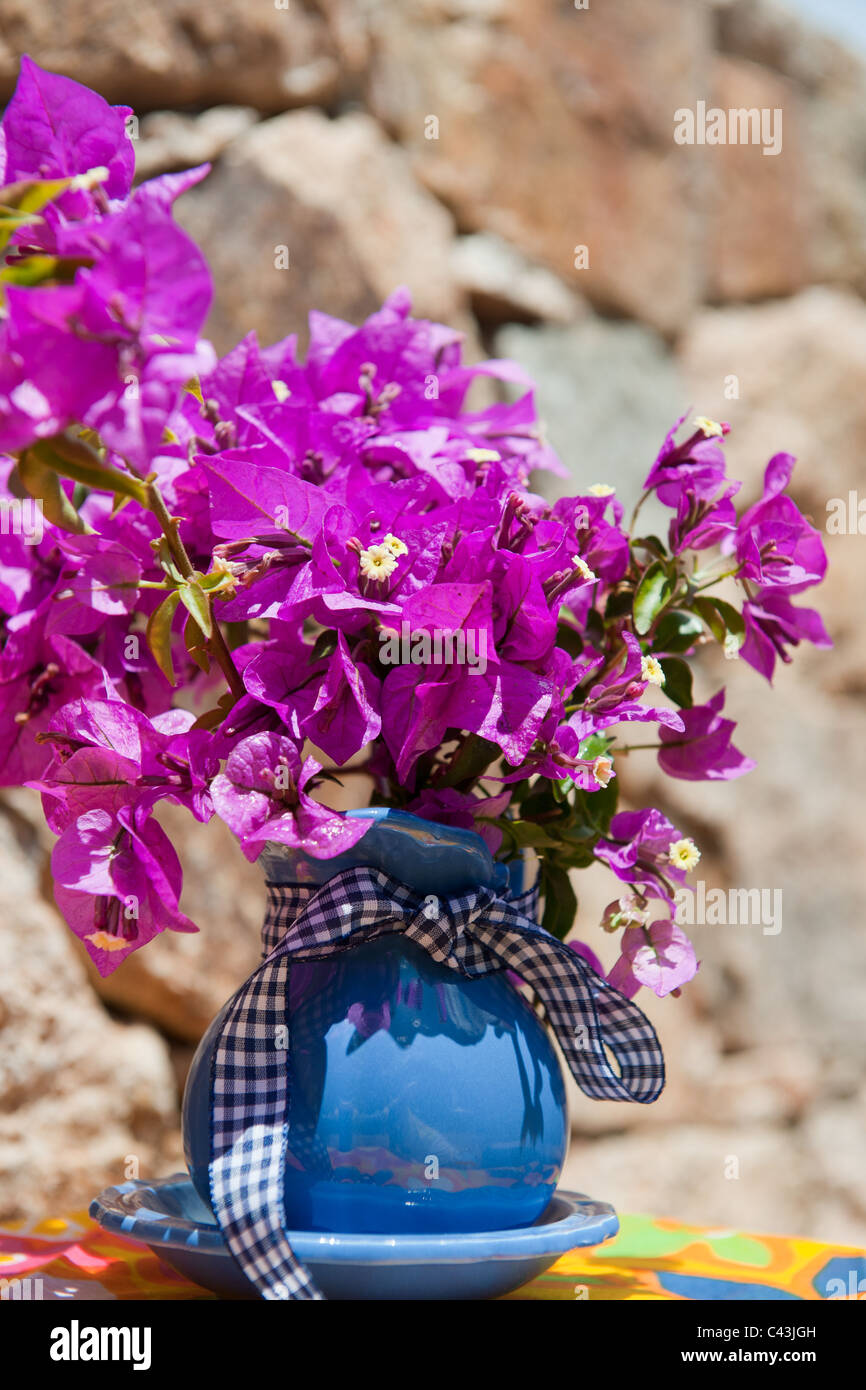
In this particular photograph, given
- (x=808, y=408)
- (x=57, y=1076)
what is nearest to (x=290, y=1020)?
(x=57, y=1076)

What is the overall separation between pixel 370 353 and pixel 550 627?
19cm

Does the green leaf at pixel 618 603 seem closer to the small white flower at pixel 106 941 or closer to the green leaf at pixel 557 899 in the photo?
the green leaf at pixel 557 899

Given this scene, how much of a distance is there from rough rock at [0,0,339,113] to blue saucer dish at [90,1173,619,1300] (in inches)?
38.3

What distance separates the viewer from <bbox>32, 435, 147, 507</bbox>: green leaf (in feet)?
1.17

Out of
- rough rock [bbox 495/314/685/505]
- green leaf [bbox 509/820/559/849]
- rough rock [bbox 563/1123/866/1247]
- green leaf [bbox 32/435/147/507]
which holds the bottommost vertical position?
rough rock [bbox 563/1123/866/1247]

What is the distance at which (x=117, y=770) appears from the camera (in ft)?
1.47

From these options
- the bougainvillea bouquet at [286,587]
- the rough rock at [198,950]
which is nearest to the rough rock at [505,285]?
the rough rock at [198,950]

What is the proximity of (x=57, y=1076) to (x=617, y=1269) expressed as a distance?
50 centimetres

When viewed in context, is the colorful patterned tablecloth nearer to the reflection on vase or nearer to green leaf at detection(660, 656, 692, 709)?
the reflection on vase

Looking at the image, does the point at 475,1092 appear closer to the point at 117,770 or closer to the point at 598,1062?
the point at 598,1062

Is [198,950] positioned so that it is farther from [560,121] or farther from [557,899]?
[560,121]

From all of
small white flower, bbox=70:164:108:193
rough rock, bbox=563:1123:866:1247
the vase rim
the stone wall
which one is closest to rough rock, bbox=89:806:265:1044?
the stone wall

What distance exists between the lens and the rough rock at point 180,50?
3.44 ft

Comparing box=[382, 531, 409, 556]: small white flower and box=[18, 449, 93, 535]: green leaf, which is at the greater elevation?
box=[18, 449, 93, 535]: green leaf
